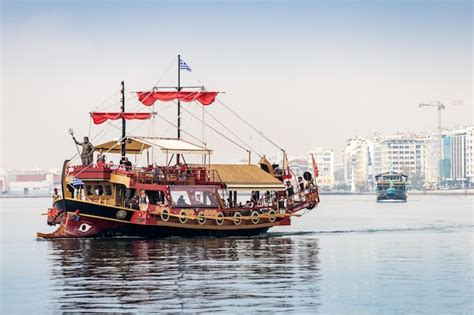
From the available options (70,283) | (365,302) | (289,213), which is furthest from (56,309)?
(289,213)

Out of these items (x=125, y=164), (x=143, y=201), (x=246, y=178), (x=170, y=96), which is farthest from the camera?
(x=170, y=96)

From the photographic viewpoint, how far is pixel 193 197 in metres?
67.0

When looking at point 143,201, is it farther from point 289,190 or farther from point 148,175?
point 289,190

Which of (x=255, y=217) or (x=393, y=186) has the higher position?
(x=393, y=186)

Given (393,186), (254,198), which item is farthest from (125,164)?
(393,186)

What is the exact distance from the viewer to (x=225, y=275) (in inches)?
1806

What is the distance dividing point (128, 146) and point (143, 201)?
811 centimetres

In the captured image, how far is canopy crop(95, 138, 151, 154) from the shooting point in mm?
70319

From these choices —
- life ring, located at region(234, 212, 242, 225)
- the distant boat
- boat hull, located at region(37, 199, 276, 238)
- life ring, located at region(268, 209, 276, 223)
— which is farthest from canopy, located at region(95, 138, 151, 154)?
the distant boat

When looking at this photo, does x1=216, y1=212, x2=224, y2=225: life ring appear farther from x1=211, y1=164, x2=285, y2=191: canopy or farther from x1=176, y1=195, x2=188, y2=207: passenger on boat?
x1=176, y1=195, x2=188, y2=207: passenger on boat

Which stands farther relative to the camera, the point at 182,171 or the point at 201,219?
the point at 182,171

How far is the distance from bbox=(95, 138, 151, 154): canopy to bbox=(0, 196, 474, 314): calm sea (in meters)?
7.05

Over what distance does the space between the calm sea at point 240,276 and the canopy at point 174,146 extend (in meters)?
5.46

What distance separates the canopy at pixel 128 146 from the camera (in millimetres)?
70319
